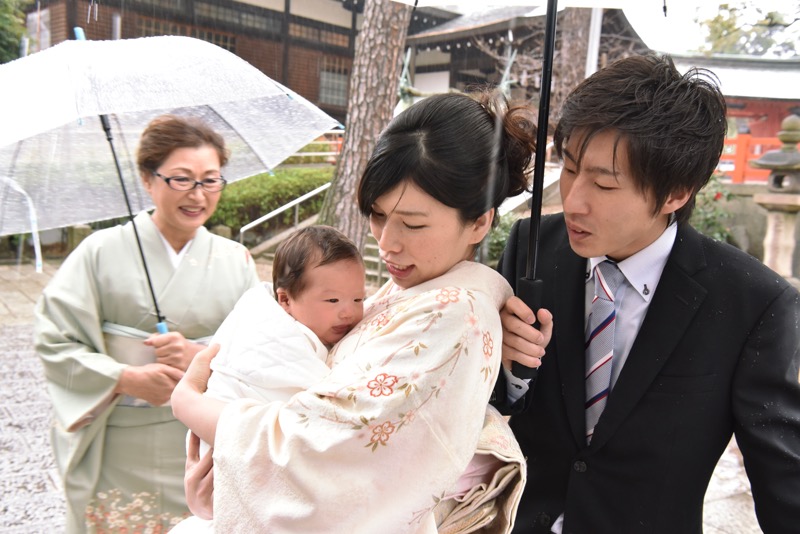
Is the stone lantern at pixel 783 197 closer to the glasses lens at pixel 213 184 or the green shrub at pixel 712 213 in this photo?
the green shrub at pixel 712 213

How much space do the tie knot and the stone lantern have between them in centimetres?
782

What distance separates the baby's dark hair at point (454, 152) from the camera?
59.2 inches

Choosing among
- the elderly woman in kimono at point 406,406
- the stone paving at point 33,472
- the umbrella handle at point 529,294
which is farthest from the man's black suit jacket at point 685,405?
the stone paving at point 33,472

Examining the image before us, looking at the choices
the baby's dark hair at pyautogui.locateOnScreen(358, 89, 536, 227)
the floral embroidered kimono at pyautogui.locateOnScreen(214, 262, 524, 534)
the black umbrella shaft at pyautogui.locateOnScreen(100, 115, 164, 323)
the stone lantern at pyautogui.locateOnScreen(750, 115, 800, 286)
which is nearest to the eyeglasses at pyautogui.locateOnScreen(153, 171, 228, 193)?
the black umbrella shaft at pyautogui.locateOnScreen(100, 115, 164, 323)

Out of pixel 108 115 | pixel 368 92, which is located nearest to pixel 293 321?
pixel 108 115

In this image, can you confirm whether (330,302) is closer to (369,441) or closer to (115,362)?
(369,441)

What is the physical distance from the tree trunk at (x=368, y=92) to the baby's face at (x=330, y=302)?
3417mm

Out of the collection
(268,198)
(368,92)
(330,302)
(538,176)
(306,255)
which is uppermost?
(368,92)

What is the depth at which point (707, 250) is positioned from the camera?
1796 millimetres

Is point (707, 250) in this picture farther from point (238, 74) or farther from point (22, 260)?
point (22, 260)

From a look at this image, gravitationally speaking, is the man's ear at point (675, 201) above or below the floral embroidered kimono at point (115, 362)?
above

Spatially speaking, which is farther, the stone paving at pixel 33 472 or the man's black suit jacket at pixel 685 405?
the stone paving at pixel 33 472

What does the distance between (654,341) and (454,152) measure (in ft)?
2.63

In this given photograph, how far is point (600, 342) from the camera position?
1.82m
